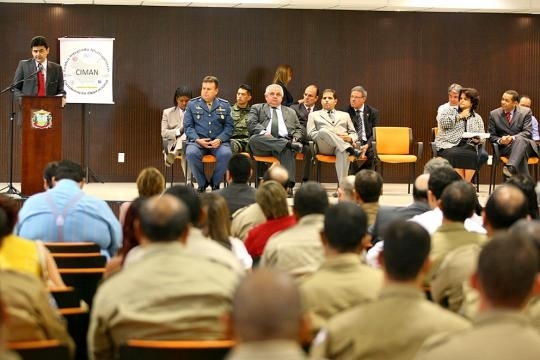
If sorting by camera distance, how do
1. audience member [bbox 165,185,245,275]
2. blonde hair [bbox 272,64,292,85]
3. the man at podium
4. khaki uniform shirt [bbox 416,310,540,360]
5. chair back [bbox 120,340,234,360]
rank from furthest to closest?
blonde hair [bbox 272,64,292,85] → the man at podium → audience member [bbox 165,185,245,275] → chair back [bbox 120,340,234,360] → khaki uniform shirt [bbox 416,310,540,360]

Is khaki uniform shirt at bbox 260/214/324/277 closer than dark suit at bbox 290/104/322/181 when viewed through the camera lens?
Yes

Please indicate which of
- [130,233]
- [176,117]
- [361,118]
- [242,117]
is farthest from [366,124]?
[130,233]

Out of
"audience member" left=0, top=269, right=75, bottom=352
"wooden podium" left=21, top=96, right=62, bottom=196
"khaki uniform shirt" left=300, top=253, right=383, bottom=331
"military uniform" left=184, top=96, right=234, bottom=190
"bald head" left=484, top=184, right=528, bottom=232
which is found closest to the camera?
"audience member" left=0, top=269, right=75, bottom=352

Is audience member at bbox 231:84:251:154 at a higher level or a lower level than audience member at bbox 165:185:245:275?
higher

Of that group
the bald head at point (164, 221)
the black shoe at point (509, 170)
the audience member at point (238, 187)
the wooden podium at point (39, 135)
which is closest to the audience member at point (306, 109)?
the black shoe at point (509, 170)

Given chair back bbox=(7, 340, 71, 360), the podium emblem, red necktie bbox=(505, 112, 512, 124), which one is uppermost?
red necktie bbox=(505, 112, 512, 124)

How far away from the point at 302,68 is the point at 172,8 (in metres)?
1.93

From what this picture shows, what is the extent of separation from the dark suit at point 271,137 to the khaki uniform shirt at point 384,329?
8.34 meters

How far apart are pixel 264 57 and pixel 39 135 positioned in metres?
4.37

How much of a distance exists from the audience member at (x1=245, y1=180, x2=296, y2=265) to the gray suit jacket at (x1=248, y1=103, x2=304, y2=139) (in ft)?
19.2

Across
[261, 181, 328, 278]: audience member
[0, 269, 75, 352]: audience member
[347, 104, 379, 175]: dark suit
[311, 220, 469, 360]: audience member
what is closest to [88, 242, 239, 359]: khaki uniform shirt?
[0, 269, 75, 352]: audience member

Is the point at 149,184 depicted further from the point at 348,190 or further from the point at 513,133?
the point at 513,133

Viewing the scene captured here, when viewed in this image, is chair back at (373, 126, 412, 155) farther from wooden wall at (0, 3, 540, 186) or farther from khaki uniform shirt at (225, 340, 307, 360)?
khaki uniform shirt at (225, 340, 307, 360)

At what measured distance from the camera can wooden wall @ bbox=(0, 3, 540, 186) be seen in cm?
1295
